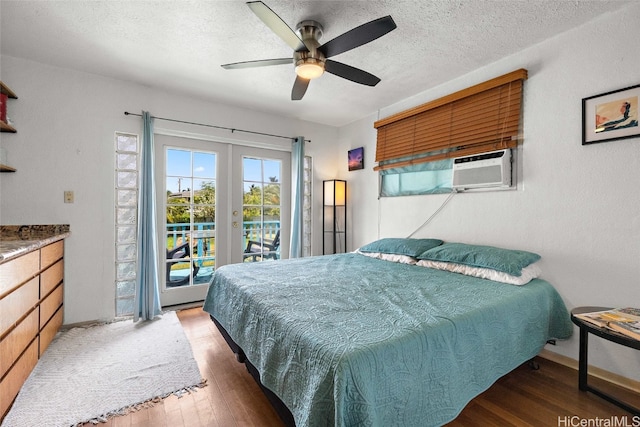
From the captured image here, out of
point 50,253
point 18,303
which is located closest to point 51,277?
point 50,253

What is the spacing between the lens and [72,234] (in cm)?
271

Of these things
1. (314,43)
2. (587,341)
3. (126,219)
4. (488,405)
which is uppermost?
(314,43)

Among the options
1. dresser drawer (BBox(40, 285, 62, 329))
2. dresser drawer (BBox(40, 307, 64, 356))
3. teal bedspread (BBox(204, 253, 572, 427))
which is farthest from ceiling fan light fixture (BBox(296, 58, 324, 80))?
dresser drawer (BBox(40, 307, 64, 356))

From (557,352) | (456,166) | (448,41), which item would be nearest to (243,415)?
(557,352)

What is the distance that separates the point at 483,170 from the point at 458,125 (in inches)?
21.3

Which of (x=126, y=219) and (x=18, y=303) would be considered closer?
(x=18, y=303)

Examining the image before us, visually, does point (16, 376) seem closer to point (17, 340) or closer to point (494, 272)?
point (17, 340)

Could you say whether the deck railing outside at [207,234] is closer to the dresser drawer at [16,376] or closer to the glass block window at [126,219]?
the glass block window at [126,219]

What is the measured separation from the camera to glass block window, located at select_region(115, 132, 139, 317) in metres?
2.97

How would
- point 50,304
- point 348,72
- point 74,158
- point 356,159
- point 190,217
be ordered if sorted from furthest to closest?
1. point 356,159
2. point 190,217
3. point 74,158
4. point 50,304
5. point 348,72

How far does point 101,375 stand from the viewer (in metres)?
1.94

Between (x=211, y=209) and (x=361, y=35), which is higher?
(x=361, y=35)

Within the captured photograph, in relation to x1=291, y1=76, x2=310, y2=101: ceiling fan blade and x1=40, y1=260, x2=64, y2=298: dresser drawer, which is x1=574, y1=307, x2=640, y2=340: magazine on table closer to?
x1=291, y1=76, x2=310, y2=101: ceiling fan blade

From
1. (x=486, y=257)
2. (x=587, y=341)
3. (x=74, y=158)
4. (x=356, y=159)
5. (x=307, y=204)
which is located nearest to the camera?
(x=587, y=341)
